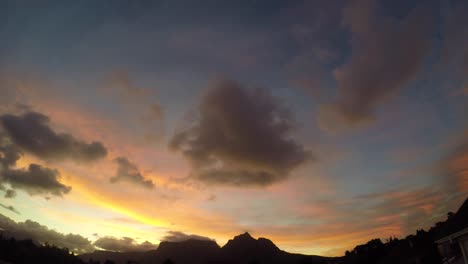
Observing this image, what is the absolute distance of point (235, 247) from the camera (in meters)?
185

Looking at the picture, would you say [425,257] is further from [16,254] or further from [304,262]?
[16,254]

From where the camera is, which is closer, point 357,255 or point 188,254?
point 357,255

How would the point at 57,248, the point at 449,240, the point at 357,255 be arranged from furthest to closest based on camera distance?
the point at 57,248, the point at 357,255, the point at 449,240

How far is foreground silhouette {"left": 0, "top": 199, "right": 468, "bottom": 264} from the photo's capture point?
46.5m

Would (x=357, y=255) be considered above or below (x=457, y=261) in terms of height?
above

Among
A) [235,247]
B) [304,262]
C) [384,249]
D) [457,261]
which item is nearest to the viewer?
[457,261]

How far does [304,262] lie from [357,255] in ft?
64.0

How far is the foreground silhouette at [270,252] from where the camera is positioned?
46500 mm

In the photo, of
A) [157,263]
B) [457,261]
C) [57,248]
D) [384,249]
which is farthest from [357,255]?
[157,263]

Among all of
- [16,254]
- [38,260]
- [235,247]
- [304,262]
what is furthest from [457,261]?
[235,247]

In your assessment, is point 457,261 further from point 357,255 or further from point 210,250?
point 210,250

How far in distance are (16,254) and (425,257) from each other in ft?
394

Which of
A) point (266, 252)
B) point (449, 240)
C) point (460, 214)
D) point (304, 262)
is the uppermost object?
point (266, 252)

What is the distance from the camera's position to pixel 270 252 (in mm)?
169875
